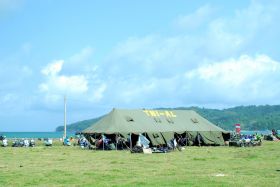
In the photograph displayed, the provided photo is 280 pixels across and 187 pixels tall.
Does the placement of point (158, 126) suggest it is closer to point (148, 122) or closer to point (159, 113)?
point (148, 122)

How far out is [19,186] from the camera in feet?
50.4

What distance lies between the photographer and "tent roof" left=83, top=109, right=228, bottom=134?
1622 inches

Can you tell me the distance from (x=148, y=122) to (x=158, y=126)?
933 millimetres

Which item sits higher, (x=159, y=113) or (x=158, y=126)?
(x=159, y=113)

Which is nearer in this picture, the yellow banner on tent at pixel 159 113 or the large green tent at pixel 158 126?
the large green tent at pixel 158 126

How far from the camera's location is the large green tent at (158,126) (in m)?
41.2

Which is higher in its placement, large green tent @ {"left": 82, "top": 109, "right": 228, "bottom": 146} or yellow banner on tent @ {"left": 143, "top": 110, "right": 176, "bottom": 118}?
yellow banner on tent @ {"left": 143, "top": 110, "right": 176, "bottom": 118}

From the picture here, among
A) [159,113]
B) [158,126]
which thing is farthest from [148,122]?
[159,113]

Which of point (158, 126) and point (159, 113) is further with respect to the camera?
point (159, 113)

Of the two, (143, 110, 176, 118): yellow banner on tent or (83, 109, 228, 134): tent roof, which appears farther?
(143, 110, 176, 118): yellow banner on tent

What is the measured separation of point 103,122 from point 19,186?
2692 centimetres

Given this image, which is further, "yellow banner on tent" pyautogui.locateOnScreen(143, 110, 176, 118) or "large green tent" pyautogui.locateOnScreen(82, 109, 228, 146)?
"yellow banner on tent" pyautogui.locateOnScreen(143, 110, 176, 118)

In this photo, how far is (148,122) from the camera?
43.4m

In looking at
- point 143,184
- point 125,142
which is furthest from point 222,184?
point 125,142
